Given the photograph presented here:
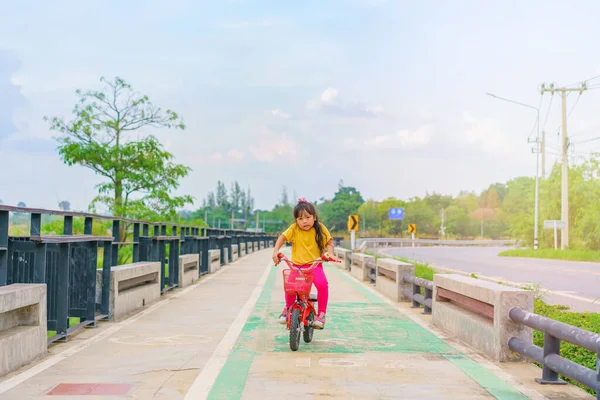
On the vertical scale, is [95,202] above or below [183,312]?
above

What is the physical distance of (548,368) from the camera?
6793 mm

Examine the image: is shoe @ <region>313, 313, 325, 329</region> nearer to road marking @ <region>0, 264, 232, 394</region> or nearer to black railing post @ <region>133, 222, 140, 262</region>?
road marking @ <region>0, 264, 232, 394</region>

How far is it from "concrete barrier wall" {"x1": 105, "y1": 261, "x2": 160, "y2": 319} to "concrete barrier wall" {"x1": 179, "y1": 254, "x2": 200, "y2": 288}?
2.86 m

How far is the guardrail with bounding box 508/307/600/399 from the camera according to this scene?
5754 mm

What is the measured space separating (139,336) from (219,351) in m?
1.64

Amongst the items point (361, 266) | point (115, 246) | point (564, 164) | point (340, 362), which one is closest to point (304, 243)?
point (340, 362)

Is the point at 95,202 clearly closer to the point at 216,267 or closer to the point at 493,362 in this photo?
the point at 216,267

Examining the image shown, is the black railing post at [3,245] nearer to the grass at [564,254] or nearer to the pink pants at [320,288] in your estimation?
Answer: the pink pants at [320,288]

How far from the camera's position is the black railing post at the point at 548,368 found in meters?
6.67

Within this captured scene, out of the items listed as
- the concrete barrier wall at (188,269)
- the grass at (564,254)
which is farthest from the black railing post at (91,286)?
the grass at (564,254)

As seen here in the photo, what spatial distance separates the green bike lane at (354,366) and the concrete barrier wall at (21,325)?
6.24 feet

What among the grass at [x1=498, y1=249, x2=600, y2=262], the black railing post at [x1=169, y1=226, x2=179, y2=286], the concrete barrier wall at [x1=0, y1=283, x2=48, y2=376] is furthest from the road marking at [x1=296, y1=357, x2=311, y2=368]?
the grass at [x1=498, y1=249, x2=600, y2=262]

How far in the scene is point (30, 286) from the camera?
7.50m

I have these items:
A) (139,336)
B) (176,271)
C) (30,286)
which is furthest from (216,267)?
(30,286)
